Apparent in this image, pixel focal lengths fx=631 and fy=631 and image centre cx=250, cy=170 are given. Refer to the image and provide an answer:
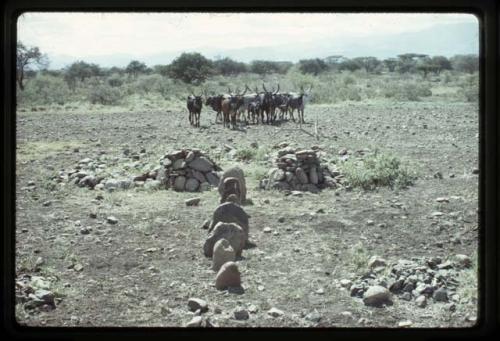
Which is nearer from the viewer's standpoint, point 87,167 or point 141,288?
point 141,288

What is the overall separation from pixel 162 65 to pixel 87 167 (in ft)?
9.61

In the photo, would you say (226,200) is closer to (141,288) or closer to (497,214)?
(141,288)

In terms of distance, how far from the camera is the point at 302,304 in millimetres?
3871

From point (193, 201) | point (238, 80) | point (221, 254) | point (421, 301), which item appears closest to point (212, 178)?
point (193, 201)

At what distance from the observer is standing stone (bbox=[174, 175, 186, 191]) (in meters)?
5.45

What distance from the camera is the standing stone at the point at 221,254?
13.9 feet

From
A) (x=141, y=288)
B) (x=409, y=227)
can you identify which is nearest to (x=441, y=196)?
(x=409, y=227)

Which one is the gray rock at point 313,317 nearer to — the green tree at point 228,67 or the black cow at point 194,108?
the black cow at point 194,108

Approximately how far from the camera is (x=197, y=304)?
→ 3695 millimetres

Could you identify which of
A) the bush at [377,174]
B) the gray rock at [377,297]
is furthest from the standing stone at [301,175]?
the gray rock at [377,297]

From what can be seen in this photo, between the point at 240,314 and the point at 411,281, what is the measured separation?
1.12 metres

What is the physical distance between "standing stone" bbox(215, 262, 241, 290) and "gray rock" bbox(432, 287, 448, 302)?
3.95 ft

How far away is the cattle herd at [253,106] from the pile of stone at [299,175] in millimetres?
1649

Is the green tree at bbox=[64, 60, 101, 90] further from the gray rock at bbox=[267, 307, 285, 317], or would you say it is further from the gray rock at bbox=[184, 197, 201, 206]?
the gray rock at bbox=[267, 307, 285, 317]
